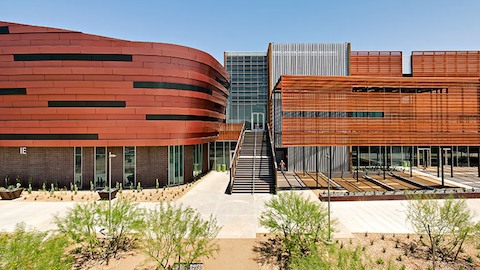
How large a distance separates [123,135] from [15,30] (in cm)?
1375

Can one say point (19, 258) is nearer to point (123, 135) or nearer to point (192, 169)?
point (123, 135)

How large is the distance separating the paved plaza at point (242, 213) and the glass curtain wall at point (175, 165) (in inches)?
137

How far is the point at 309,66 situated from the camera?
115ft

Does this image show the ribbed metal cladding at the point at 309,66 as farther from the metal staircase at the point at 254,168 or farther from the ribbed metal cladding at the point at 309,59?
the metal staircase at the point at 254,168

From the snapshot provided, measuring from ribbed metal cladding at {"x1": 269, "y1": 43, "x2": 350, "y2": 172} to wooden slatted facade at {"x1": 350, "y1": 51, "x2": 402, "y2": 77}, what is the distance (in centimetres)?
126

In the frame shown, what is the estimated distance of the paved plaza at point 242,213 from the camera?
1570cm

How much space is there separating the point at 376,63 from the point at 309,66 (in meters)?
9.07

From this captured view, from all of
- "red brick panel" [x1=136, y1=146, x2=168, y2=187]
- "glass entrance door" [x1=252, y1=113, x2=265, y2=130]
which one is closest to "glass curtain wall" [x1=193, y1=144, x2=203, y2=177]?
"red brick panel" [x1=136, y1=146, x2=168, y2=187]

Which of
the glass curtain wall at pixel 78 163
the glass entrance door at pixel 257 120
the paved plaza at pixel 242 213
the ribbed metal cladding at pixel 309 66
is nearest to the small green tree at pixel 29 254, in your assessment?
the paved plaza at pixel 242 213

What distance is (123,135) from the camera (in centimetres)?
2431

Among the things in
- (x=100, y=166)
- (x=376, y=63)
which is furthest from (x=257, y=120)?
(x=100, y=166)

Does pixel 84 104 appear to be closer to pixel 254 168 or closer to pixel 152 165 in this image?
pixel 152 165

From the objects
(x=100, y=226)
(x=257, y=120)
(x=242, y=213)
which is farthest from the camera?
(x=257, y=120)

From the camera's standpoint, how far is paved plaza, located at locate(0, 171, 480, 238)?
618 inches
